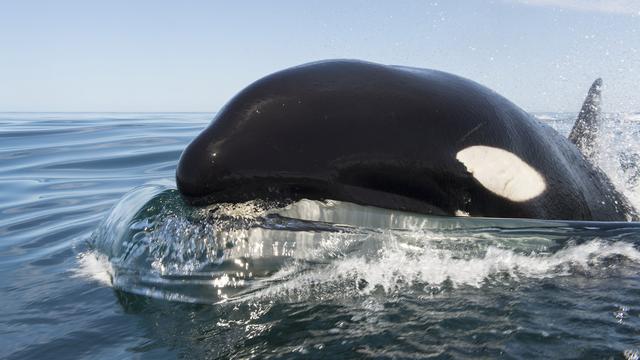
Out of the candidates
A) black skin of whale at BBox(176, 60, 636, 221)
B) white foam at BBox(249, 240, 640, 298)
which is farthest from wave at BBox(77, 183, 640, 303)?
black skin of whale at BBox(176, 60, 636, 221)

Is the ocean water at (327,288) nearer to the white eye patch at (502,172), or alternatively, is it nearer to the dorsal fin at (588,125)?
the white eye patch at (502,172)

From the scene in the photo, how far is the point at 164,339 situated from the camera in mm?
3408

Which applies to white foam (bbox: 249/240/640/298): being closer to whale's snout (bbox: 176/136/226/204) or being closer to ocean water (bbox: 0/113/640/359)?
ocean water (bbox: 0/113/640/359)

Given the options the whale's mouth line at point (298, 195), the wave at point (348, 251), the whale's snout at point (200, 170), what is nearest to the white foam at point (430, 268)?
the wave at point (348, 251)

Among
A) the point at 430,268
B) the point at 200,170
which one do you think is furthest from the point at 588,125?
the point at 200,170

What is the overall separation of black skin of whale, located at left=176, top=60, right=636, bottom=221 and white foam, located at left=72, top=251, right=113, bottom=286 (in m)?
1.14

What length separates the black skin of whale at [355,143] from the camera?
380cm

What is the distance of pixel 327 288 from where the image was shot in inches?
154

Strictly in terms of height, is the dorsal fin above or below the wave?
above

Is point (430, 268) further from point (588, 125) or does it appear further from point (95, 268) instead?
point (588, 125)

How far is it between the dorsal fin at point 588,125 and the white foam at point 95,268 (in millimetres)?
4443

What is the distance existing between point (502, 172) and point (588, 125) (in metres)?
3.02

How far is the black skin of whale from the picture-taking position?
3801 millimetres

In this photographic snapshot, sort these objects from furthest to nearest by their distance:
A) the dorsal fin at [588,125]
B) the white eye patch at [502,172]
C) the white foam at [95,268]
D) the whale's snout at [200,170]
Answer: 1. the dorsal fin at [588,125]
2. the white foam at [95,268]
3. the white eye patch at [502,172]
4. the whale's snout at [200,170]
